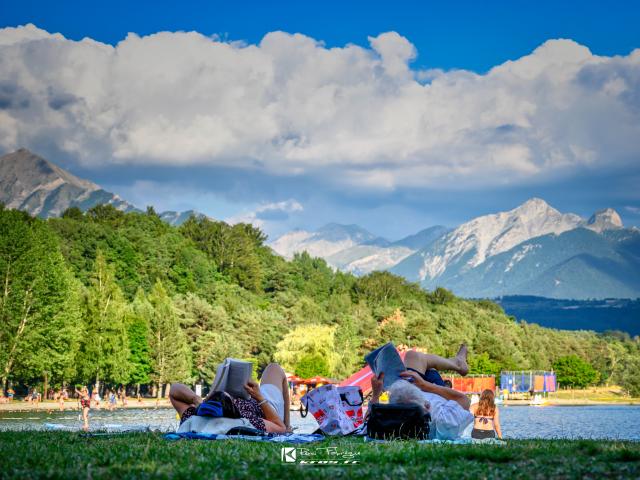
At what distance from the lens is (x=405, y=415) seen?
1298 centimetres

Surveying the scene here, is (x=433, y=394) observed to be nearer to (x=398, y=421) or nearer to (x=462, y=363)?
(x=462, y=363)

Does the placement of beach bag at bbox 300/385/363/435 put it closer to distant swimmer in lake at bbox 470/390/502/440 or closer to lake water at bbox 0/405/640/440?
distant swimmer in lake at bbox 470/390/502/440

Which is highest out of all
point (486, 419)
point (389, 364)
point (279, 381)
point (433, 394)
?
point (389, 364)

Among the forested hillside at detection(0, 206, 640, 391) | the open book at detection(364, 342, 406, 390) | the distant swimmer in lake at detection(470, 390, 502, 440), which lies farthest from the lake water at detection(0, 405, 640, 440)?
the open book at detection(364, 342, 406, 390)

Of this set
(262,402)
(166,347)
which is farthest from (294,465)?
(166,347)

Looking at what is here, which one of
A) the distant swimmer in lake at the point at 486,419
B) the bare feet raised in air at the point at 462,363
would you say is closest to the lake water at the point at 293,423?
the distant swimmer in lake at the point at 486,419

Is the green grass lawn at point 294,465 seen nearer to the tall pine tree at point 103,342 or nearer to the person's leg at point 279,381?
the person's leg at point 279,381

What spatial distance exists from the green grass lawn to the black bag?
1.26 m

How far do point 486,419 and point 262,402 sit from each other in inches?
200

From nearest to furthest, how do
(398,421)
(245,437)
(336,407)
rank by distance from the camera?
(245,437) → (398,421) → (336,407)

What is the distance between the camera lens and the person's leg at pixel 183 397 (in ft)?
47.3

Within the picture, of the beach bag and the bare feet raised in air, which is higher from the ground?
the bare feet raised in air

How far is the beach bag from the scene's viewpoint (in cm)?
1512

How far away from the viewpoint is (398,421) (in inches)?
511
